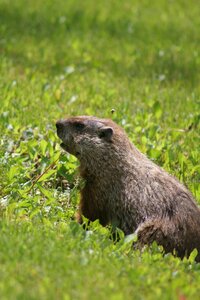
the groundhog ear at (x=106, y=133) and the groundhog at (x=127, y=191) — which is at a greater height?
the groundhog ear at (x=106, y=133)

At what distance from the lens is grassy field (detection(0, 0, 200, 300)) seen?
4.03m

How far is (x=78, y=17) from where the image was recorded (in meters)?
11.4

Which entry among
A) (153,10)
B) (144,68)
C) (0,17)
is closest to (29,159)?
(144,68)

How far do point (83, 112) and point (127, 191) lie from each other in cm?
210

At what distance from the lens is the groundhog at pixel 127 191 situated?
5.33 m

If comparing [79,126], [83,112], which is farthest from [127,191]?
[83,112]

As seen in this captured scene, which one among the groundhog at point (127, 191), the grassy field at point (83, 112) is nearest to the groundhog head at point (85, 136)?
the groundhog at point (127, 191)

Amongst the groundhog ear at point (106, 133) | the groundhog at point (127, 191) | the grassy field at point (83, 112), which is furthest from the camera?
the groundhog ear at point (106, 133)

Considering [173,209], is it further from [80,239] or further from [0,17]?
[0,17]

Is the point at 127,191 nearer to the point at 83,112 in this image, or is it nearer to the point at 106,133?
the point at 106,133

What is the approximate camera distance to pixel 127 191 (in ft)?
18.2

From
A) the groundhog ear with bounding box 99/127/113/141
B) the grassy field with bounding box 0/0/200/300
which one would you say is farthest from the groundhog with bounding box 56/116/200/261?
the grassy field with bounding box 0/0/200/300

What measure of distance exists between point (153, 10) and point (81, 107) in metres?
5.30

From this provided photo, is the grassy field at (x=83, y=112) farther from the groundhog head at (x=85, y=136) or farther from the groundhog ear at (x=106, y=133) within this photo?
the groundhog ear at (x=106, y=133)
